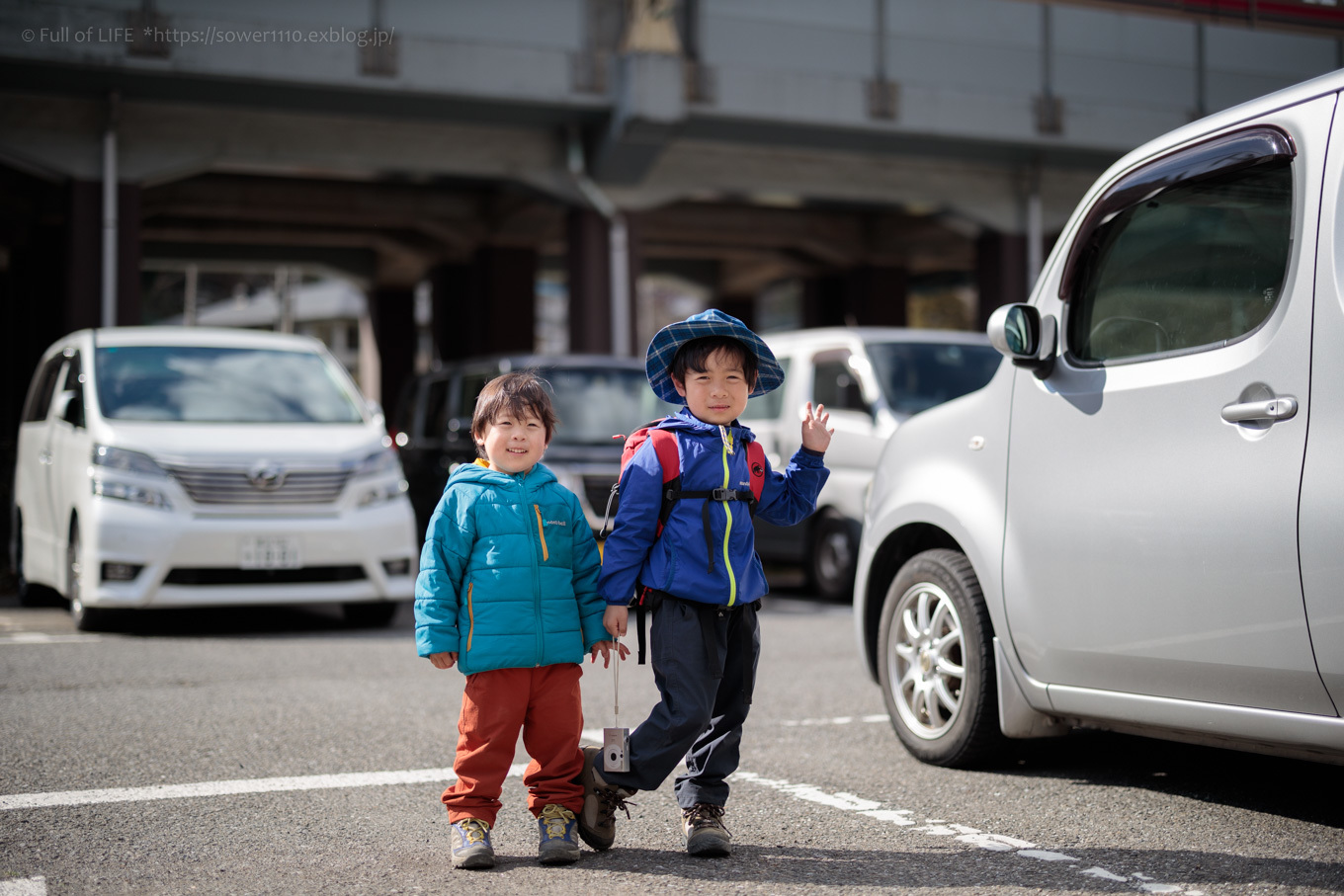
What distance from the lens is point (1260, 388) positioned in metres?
3.40

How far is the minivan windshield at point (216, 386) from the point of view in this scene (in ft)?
27.8

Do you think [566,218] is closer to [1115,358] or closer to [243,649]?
[243,649]

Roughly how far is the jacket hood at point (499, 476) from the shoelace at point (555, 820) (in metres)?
0.83

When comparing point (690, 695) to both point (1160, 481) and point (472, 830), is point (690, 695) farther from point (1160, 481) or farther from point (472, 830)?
point (1160, 481)

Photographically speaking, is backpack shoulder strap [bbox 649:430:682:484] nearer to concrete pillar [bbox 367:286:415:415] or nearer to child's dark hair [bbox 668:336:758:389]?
child's dark hair [bbox 668:336:758:389]

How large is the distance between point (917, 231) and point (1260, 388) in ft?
76.9

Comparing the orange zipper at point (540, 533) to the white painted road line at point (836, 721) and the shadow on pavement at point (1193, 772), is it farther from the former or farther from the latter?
the white painted road line at point (836, 721)

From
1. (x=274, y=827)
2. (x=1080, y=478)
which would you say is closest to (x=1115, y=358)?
(x=1080, y=478)

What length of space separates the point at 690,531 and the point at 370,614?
5583 millimetres

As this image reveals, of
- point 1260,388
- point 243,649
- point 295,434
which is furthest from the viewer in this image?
point 295,434

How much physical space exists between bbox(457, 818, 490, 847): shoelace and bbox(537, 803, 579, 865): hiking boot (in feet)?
0.48

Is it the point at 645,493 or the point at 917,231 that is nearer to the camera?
the point at 645,493

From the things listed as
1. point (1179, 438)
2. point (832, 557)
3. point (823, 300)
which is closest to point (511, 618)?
point (1179, 438)

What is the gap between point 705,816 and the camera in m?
3.52
